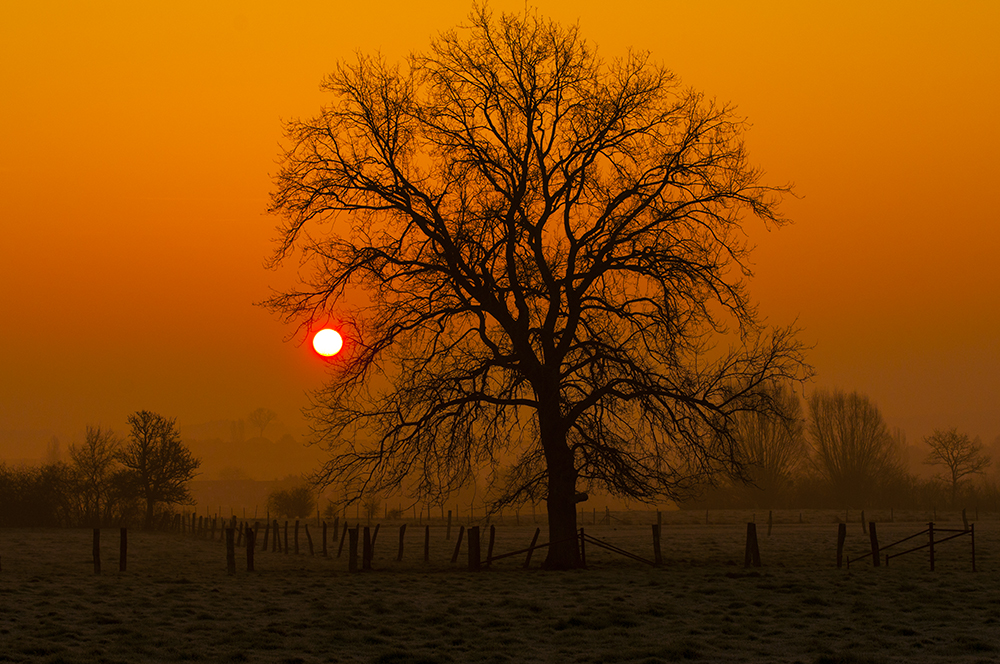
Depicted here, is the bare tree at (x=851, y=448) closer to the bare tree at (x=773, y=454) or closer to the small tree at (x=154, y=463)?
the bare tree at (x=773, y=454)

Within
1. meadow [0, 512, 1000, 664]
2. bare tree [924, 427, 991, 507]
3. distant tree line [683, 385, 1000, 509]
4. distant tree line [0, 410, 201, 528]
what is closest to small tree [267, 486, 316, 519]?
distant tree line [0, 410, 201, 528]

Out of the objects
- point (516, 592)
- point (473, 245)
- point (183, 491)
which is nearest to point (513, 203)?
point (473, 245)

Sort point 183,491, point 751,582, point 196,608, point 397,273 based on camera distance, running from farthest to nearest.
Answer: point 183,491 < point 397,273 < point 751,582 < point 196,608

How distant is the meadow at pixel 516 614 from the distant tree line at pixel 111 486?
37225mm

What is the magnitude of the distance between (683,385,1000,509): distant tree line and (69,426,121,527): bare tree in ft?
161

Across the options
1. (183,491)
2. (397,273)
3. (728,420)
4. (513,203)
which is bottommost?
(183,491)

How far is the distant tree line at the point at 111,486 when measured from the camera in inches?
2383

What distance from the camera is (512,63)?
73.5 ft

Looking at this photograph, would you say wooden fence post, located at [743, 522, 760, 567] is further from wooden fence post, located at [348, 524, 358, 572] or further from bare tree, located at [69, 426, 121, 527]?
bare tree, located at [69, 426, 121, 527]

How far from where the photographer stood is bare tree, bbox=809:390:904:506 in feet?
271

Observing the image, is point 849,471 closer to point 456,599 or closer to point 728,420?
point 728,420

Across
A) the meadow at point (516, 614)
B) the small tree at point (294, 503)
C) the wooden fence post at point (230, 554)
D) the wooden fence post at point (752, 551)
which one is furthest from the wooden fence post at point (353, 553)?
the small tree at point (294, 503)

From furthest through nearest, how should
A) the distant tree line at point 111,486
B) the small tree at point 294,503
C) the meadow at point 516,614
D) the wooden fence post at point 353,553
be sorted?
the small tree at point 294,503, the distant tree line at point 111,486, the wooden fence post at point 353,553, the meadow at point 516,614

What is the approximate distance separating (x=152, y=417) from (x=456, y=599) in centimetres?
5121
